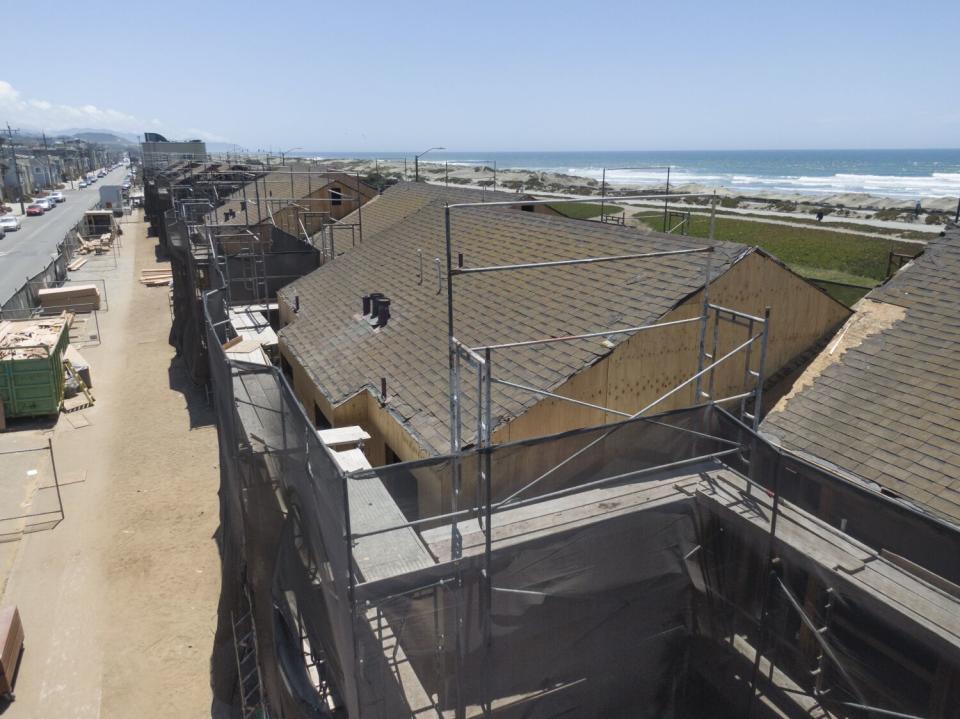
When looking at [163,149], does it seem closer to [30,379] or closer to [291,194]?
[291,194]

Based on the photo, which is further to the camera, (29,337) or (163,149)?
(163,149)

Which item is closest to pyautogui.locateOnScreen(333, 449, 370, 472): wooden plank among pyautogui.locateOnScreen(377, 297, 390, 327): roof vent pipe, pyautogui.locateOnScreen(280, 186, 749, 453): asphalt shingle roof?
pyautogui.locateOnScreen(280, 186, 749, 453): asphalt shingle roof

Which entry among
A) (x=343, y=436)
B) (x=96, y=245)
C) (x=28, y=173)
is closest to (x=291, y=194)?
(x=343, y=436)

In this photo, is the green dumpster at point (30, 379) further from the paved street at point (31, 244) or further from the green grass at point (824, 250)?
the green grass at point (824, 250)

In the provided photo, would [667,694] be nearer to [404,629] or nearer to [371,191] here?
[404,629]

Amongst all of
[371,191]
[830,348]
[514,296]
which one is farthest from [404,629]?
[371,191]

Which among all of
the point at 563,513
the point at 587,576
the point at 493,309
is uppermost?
the point at 493,309
